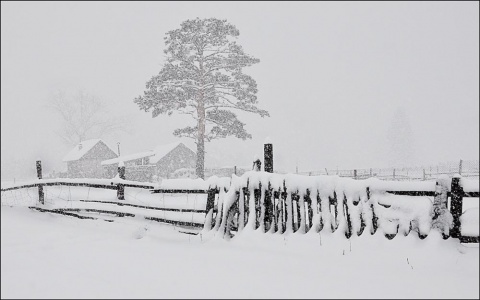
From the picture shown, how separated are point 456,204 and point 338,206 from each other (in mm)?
1734

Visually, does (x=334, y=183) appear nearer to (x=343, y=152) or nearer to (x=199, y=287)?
(x=199, y=287)

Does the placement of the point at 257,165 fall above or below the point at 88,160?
above

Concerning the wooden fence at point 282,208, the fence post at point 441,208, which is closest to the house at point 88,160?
the wooden fence at point 282,208

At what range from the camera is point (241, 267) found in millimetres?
4703

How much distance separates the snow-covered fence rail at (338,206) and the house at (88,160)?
119 ft

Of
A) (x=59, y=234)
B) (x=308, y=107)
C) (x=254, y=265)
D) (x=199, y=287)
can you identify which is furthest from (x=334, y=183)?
(x=308, y=107)

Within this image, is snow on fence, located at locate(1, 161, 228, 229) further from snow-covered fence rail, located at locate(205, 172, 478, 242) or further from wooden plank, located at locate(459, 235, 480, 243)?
wooden plank, located at locate(459, 235, 480, 243)

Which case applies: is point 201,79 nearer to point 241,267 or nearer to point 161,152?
point 161,152

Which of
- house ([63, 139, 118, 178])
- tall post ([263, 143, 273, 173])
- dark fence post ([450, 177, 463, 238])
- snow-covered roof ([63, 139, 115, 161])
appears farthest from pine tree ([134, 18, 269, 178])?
house ([63, 139, 118, 178])

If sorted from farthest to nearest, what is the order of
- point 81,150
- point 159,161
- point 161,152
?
point 81,150
point 161,152
point 159,161

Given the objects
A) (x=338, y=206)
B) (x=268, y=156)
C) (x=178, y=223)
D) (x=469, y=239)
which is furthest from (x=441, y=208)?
(x=178, y=223)

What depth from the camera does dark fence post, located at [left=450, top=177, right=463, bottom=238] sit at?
4684mm

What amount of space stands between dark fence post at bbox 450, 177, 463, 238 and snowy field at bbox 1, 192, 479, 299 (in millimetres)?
175

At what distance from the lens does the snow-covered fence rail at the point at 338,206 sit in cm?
490
